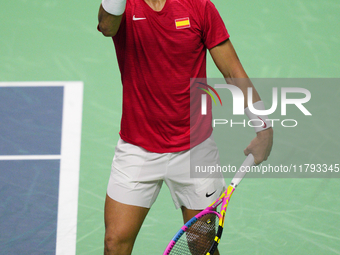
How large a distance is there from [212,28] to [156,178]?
811 millimetres

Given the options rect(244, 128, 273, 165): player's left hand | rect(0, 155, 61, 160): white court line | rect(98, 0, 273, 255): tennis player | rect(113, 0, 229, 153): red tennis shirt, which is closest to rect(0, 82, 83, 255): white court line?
rect(0, 155, 61, 160): white court line

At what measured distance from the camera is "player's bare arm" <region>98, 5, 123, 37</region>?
2023mm

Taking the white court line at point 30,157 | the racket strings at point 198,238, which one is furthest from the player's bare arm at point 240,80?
the white court line at point 30,157

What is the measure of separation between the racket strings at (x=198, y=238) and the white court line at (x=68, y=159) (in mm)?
1321

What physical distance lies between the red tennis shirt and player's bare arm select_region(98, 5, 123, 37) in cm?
11

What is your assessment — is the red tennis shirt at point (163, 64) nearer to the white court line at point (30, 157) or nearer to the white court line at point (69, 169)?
the white court line at point (69, 169)

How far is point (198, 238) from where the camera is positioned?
2.27m

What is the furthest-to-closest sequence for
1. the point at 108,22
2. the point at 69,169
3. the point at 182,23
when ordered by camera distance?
the point at 69,169
the point at 182,23
the point at 108,22

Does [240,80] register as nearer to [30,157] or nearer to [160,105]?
[160,105]

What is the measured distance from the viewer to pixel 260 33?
507cm

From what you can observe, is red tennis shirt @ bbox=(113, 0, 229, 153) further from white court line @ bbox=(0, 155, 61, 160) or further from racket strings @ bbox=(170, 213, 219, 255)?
white court line @ bbox=(0, 155, 61, 160)

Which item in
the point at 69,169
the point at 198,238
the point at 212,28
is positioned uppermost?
the point at 212,28

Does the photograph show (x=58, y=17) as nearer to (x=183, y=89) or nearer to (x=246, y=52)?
(x=246, y=52)

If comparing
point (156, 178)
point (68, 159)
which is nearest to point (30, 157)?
point (68, 159)
